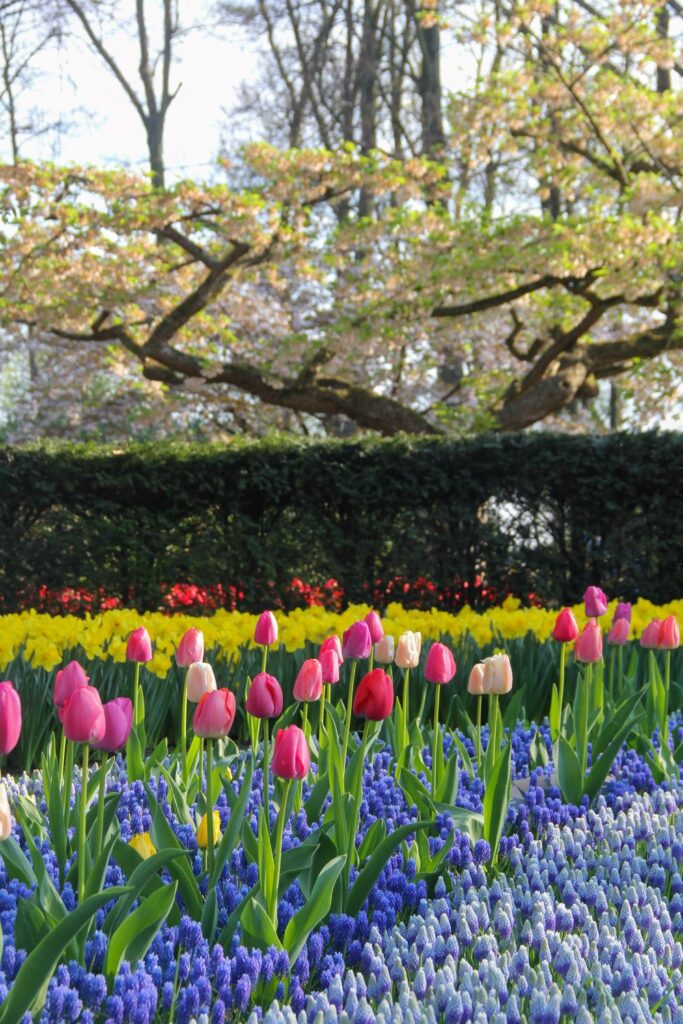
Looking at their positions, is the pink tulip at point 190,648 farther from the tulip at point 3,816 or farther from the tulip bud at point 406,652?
the tulip at point 3,816

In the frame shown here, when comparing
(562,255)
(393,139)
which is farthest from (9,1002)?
(393,139)

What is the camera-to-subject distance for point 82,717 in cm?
173

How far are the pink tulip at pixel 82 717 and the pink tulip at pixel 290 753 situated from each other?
0.98 feet

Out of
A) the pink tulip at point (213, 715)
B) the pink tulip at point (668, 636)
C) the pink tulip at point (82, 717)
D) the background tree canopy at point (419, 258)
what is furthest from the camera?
the background tree canopy at point (419, 258)

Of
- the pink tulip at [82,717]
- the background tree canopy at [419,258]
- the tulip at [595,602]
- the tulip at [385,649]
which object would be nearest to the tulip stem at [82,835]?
the pink tulip at [82,717]

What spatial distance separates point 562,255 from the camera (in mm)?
10789

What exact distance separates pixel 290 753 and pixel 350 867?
1.39 feet

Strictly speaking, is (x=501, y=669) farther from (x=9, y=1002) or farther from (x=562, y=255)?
(x=562, y=255)

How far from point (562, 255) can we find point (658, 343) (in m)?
1.88

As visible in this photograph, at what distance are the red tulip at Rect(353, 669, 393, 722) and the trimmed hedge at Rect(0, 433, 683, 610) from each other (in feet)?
14.5

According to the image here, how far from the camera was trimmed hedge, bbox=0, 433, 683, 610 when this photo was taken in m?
6.41

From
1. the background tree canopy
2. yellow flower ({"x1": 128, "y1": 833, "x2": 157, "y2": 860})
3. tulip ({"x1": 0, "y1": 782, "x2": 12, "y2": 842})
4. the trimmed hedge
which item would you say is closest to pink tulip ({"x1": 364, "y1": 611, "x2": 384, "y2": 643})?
yellow flower ({"x1": 128, "y1": 833, "x2": 157, "y2": 860})

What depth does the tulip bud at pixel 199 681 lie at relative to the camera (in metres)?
2.16

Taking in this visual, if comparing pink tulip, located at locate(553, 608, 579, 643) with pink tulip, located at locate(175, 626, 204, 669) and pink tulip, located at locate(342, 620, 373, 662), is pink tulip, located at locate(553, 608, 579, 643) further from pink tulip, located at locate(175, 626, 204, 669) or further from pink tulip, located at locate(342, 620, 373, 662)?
pink tulip, located at locate(175, 626, 204, 669)
